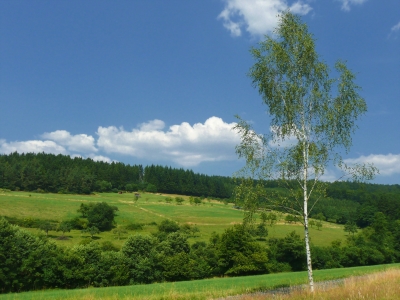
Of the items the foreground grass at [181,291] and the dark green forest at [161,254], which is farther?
the dark green forest at [161,254]

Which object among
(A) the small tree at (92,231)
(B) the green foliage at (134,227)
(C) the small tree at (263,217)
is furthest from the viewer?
(B) the green foliage at (134,227)

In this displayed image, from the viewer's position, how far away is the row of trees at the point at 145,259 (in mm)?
44781

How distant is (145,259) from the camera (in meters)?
53.5

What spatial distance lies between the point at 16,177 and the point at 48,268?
150297mm

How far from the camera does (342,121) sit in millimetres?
20000

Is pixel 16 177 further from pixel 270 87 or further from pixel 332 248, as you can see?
pixel 270 87

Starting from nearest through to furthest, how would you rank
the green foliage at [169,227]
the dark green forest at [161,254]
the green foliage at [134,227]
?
the dark green forest at [161,254] → the green foliage at [169,227] → the green foliage at [134,227]

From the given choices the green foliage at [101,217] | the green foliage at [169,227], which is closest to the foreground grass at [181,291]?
the green foliage at [169,227]

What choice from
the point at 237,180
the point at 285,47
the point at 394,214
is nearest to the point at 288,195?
the point at 237,180

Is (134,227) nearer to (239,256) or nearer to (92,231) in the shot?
(92,231)

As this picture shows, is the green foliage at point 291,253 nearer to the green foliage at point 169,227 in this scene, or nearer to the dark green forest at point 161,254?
the dark green forest at point 161,254

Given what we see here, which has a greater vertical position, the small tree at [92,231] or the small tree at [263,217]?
the small tree at [263,217]

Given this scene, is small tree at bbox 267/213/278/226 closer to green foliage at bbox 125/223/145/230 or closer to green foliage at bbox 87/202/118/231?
green foliage at bbox 125/223/145/230

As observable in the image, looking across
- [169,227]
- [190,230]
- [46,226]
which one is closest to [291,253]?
[190,230]
